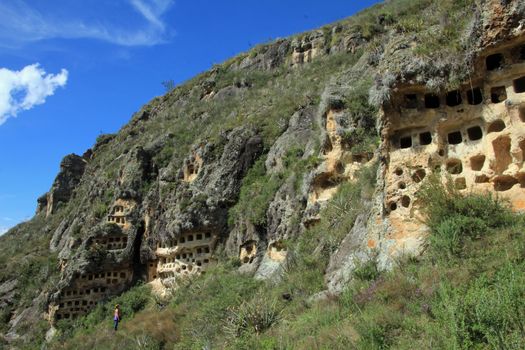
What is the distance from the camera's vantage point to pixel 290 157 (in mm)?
23375

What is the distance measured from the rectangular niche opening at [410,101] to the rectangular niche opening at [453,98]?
831mm

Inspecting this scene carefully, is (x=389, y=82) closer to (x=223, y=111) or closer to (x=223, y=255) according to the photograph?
(x=223, y=255)

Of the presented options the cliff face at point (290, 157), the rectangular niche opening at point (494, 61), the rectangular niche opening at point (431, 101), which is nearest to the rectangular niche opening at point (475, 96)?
the cliff face at point (290, 157)

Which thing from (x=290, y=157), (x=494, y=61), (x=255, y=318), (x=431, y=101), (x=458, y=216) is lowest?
(x=255, y=318)

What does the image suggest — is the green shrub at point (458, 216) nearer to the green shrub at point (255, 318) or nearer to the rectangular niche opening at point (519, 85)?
the rectangular niche opening at point (519, 85)

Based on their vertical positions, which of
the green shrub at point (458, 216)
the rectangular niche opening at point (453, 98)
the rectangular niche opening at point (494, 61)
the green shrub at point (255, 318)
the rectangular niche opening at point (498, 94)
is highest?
the rectangular niche opening at point (494, 61)

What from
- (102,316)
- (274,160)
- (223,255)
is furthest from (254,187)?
(102,316)

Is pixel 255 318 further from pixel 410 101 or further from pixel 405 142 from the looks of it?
pixel 410 101

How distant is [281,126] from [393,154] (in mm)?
15207

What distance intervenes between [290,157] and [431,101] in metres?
11.0

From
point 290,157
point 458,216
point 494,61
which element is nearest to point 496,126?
point 494,61

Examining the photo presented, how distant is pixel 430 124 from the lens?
12469 mm

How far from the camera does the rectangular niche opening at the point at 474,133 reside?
39.9ft

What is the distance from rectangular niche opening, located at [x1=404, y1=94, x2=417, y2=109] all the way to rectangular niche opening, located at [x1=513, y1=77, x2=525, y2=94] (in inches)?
95.1
